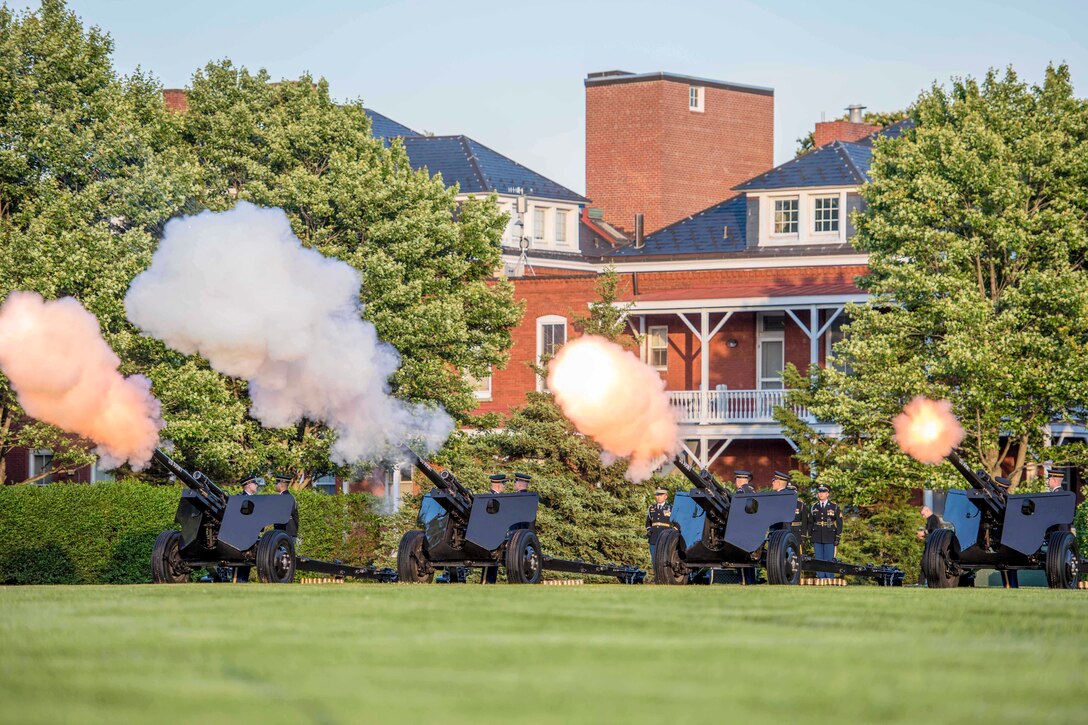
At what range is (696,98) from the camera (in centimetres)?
7094

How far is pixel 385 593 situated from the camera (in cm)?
1812

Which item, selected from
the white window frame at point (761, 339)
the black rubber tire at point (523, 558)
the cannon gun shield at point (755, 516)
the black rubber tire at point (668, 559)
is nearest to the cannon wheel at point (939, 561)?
the cannon gun shield at point (755, 516)

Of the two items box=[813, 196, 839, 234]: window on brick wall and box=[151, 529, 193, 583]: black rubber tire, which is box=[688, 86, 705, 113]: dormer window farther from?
box=[151, 529, 193, 583]: black rubber tire

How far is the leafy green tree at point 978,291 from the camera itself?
35.0 metres

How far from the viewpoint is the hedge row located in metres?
31.1

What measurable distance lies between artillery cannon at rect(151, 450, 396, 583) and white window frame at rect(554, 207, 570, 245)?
39.3 meters

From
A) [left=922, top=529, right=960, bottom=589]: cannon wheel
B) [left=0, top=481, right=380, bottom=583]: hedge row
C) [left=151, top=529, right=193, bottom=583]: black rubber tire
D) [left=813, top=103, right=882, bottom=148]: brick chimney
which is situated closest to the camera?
[left=151, top=529, right=193, bottom=583]: black rubber tire

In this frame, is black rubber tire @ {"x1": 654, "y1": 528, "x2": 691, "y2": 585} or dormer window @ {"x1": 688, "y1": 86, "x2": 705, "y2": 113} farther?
dormer window @ {"x1": 688, "y1": 86, "x2": 705, "y2": 113}

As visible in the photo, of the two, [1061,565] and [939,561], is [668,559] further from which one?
[1061,565]

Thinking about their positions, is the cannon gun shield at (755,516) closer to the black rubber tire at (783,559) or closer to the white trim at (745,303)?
the black rubber tire at (783,559)

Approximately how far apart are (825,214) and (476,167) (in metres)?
14.7

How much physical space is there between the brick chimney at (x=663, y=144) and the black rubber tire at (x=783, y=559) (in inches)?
1743

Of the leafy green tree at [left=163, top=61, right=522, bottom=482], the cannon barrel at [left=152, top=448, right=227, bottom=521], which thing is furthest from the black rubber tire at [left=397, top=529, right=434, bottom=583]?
the leafy green tree at [left=163, top=61, right=522, bottom=482]

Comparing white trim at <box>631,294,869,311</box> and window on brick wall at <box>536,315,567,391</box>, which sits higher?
white trim at <box>631,294,869,311</box>
